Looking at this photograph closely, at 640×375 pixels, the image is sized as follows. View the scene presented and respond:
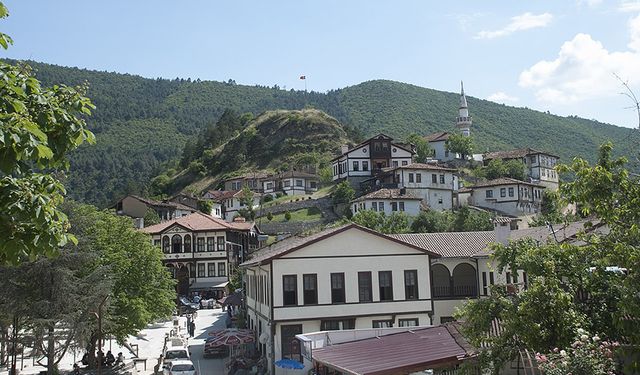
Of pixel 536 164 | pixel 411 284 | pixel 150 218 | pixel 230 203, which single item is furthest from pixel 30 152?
pixel 536 164

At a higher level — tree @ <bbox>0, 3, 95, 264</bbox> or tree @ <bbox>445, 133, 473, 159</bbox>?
tree @ <bbox>445, 133, 473, 159</bbox>

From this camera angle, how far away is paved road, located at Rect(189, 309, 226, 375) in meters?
32.8

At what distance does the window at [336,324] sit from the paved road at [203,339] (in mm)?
5444

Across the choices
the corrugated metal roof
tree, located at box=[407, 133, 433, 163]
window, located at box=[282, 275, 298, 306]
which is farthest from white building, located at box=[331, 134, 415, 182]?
the corrugated metal roof

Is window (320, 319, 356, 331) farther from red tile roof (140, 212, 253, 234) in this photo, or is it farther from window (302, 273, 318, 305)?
red tile roof (140, 212, 253, 234)

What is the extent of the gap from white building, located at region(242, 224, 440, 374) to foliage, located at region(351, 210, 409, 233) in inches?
1155

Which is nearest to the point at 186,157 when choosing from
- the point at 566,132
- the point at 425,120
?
the point at 425,120

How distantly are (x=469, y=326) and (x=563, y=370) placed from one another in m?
4.36

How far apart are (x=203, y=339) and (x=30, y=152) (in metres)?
39.0

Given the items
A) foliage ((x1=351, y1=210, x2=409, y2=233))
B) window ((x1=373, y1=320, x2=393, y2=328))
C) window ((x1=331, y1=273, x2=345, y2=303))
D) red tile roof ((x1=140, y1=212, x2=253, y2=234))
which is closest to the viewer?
window ((x1=331, y1=273, x2=345, y2=303))

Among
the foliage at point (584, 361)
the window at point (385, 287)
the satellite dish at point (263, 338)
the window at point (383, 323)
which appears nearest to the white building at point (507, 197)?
the window at point (385, 287)

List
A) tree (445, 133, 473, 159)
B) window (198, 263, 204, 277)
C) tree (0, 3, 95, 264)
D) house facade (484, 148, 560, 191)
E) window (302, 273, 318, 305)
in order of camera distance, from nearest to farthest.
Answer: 1. tree (0, 3, 95, 264)
2. window (302, 273, 318, 305)
3. window (198, 263, 204, 277)
4. house facade (484, 148, 560, 191)
5. tree (445, 133, 473, 159)

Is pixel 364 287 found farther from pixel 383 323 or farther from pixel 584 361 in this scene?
pixel 584 361

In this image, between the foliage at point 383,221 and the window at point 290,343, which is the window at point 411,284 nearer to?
the window at point 290,343
